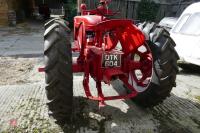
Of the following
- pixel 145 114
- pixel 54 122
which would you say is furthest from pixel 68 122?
pixel 145 114

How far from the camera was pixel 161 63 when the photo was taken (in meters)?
3.78

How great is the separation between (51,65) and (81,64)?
95cm

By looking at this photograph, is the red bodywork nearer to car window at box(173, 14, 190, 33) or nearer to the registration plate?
the registration plate

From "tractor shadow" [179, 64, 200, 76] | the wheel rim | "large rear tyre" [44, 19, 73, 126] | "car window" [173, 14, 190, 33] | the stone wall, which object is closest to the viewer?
"large rear tyre" [44, 19, 73, 126]

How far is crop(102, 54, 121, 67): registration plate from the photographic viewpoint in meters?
3.85

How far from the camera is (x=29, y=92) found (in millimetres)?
4992

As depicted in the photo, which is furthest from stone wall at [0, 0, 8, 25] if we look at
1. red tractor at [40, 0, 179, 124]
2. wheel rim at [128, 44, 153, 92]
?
wheel rim at [128, 44, 153, 92]

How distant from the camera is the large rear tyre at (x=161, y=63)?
3789mm

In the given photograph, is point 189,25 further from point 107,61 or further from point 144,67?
point 107,61

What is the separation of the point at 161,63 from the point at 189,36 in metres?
3.78

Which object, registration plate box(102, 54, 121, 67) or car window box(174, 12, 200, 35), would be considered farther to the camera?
car window box(174, 12, 200, 35)

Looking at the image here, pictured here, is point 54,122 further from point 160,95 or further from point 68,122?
point 160,95

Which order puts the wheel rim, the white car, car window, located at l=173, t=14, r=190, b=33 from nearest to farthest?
1. the wheel rim
2. the white car
3. car window, located at l=173, t=14, r=190, b=33

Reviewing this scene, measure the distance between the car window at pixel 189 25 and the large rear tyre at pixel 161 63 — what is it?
3486 millimetres
